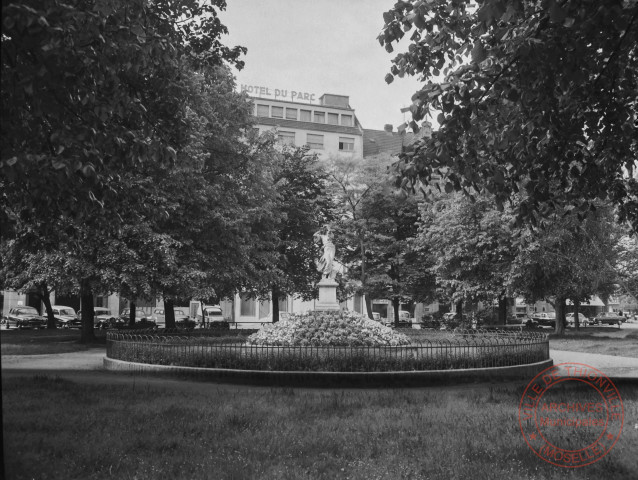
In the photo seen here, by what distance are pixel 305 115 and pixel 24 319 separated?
118 feet

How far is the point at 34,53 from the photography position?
5.34m

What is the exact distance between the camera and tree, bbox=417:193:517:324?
31922 millimetres

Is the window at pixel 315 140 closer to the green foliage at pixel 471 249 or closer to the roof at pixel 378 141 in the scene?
the roof at pixel 378 141

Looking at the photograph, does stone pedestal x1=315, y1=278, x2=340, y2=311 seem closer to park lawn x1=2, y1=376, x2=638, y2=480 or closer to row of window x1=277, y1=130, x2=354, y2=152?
park lawn x1=2, y1=376, x2=638, y2=480

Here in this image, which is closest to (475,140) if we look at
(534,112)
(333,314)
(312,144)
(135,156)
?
(534,112)

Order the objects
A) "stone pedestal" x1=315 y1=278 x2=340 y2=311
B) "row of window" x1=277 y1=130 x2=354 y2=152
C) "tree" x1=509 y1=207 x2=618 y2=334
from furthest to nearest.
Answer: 1. "row of window" x1=277 y1=130 x2=354 y2=152
2. "tree" x1=509 y1=207 x2=618 y2=334
3. "stone pedestal" x1=315 y1=278 x2=340 y2=311

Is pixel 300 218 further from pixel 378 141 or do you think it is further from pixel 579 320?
pixel 378 141

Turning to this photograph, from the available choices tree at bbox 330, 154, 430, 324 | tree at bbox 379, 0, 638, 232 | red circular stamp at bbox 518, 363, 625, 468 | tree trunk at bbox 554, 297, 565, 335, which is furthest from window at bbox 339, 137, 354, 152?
tree at bbox 379, 0, 638, 232

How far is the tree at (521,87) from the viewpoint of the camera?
6.30m

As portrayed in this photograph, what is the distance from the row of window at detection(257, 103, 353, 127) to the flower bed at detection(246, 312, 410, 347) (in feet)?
164

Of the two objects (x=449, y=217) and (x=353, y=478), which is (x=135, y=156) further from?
(x=449, y=217)

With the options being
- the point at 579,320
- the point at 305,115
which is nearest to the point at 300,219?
the point at 305,115

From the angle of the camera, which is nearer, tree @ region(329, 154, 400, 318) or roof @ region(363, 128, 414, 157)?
tree @ region(329, 154, 400, 318)

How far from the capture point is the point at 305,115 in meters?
66.6
